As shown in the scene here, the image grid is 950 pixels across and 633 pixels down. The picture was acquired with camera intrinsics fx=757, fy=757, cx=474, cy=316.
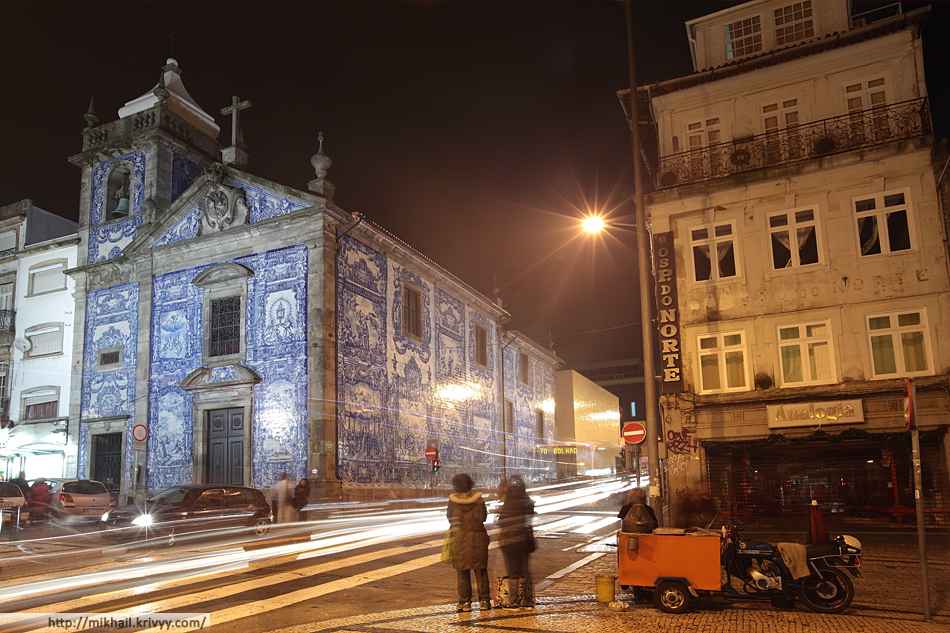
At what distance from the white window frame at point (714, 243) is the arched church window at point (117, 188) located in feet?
74.5

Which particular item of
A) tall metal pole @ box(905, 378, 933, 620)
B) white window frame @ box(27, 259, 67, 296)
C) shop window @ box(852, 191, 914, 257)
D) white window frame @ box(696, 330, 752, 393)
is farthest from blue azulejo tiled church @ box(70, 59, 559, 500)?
tall metal pole @ box(905, 378, 933, 620)

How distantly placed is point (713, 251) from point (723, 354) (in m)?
2.79

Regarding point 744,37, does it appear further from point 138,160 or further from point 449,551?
point 138,160

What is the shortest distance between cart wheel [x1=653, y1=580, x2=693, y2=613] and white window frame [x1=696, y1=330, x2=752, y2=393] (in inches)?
443

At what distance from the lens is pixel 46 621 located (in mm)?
8484

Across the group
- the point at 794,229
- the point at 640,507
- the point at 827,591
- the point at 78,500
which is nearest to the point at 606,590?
the point at 640,507

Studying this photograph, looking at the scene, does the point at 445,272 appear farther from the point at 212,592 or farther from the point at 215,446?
the point at 212,592

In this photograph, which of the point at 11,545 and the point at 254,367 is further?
the point at 254,367

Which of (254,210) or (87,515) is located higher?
(254,210)

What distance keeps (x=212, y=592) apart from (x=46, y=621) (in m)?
2.24

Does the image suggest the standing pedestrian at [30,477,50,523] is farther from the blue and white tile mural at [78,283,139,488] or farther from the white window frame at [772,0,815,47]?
the white window frame at [772,0,815,47]

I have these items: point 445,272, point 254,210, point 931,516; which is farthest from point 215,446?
point 931,516

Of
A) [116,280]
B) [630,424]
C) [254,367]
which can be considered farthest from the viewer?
[116,280]

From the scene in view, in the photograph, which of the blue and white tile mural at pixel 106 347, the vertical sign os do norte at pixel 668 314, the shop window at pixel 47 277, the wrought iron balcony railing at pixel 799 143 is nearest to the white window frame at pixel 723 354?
the vertical sign os do norte at pixel 668 314
